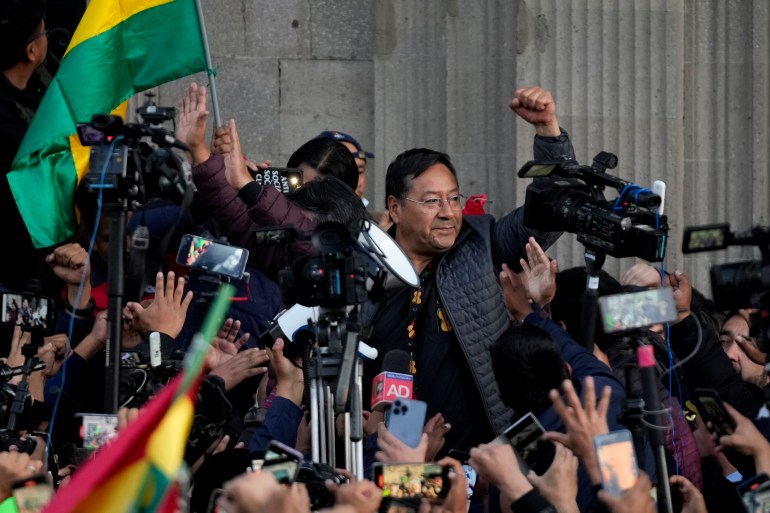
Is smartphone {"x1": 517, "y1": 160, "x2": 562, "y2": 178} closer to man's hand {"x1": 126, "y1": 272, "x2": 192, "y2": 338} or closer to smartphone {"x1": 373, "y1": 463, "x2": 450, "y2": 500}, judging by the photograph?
man's hand {"x1": 126, "y1": 272, "x2": 192, "y2": 338}

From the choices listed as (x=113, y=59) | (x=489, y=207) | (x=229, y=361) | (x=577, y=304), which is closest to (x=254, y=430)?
(x=229, y=361)

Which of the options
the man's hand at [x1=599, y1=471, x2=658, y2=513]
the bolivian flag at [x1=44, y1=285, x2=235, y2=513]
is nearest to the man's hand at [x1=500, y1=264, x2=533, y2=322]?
the man's hand at [x1=599, y1=471, x2=658, y2=513]

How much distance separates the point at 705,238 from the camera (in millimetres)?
5387

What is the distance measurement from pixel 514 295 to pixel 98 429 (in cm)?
190

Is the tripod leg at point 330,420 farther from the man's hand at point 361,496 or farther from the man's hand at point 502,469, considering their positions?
the man's hand at point 361,496

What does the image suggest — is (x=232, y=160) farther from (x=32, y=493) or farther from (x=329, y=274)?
(x=32, y=493)

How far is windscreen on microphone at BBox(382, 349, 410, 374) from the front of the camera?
21.2 ft

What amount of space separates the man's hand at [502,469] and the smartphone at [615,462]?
1.72 feet

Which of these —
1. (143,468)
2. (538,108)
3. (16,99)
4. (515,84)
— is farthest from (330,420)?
(515,84)

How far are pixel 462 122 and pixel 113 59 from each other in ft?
8.79

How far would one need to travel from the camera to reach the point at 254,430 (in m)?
6.80

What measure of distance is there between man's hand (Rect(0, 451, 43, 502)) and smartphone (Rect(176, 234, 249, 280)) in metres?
1.28

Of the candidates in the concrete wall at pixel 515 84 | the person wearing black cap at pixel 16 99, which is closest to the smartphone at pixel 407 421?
the person wearing black cap at pixel 16 99

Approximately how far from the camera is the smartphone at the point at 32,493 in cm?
481
